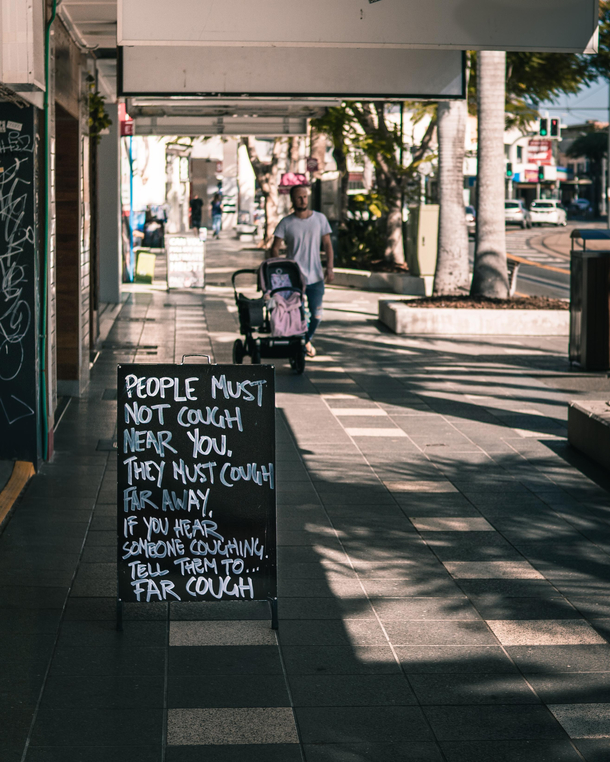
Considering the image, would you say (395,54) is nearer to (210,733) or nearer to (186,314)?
(210,733)

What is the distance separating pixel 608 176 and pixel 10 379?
39.5m

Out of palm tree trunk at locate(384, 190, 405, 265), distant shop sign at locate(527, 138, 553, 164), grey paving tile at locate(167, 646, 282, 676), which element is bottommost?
grey paving tile at locate(167, 646, 282, 676)

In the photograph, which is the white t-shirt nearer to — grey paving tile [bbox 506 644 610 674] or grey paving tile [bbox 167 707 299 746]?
grey paving tile [bbox 506 644 610 674]

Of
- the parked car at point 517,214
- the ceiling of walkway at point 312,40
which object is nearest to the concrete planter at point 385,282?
the ceiling of walkway at point 312,40

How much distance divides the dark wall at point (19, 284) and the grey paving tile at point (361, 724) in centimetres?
389

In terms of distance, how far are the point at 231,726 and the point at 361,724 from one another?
440mm

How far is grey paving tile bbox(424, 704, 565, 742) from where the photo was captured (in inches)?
144

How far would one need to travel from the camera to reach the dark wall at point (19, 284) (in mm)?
6938

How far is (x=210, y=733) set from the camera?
3.64 meters

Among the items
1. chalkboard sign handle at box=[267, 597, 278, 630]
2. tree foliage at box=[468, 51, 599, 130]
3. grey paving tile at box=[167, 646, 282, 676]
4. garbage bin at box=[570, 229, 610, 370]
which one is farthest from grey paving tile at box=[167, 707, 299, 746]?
tree foliage at box=[468, 51, 599, 130]

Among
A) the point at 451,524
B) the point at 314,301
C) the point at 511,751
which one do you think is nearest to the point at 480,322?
the point at 314,301

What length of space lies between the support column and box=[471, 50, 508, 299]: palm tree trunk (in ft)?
19.6

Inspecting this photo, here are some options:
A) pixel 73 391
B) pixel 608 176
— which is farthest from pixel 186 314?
pixel 608 176

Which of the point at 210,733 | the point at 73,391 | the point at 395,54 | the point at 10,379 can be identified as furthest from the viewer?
the point at 73,391
